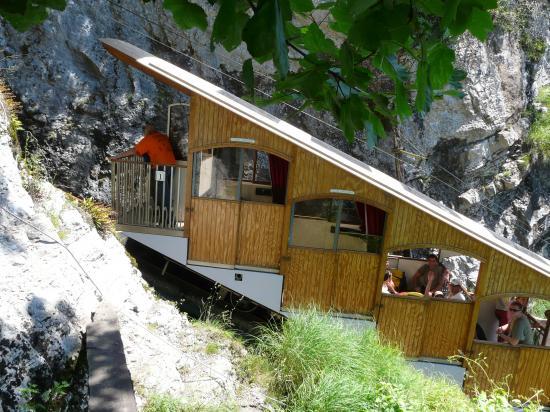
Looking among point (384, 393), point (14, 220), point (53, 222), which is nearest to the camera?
point (14, 220)

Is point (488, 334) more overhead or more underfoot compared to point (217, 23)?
more underfoot

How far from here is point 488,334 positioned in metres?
8.78

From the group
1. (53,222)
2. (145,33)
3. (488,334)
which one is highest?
(145,33)

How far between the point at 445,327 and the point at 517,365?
4.52 feet

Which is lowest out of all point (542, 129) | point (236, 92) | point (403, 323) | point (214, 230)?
point (403, 323)

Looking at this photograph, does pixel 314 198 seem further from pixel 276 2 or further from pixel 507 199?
pixel 507 199

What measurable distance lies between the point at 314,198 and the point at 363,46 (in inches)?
270

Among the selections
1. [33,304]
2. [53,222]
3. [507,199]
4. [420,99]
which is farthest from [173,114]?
[420,99]

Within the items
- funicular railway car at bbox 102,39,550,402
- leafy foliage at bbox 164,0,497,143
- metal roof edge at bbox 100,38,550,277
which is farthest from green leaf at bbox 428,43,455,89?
funicular railway car at bbox 102,39,550,402

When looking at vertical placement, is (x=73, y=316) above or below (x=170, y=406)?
above

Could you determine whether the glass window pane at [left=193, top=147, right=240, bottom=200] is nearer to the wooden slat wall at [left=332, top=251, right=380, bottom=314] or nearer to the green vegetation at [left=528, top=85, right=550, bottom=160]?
the wooden slat wall at [left=332, top=251, right=380, bottom=314]

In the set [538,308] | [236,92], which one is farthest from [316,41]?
[538,308]

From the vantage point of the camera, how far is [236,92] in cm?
1438

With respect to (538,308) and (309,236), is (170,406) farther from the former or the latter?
(538,308)
